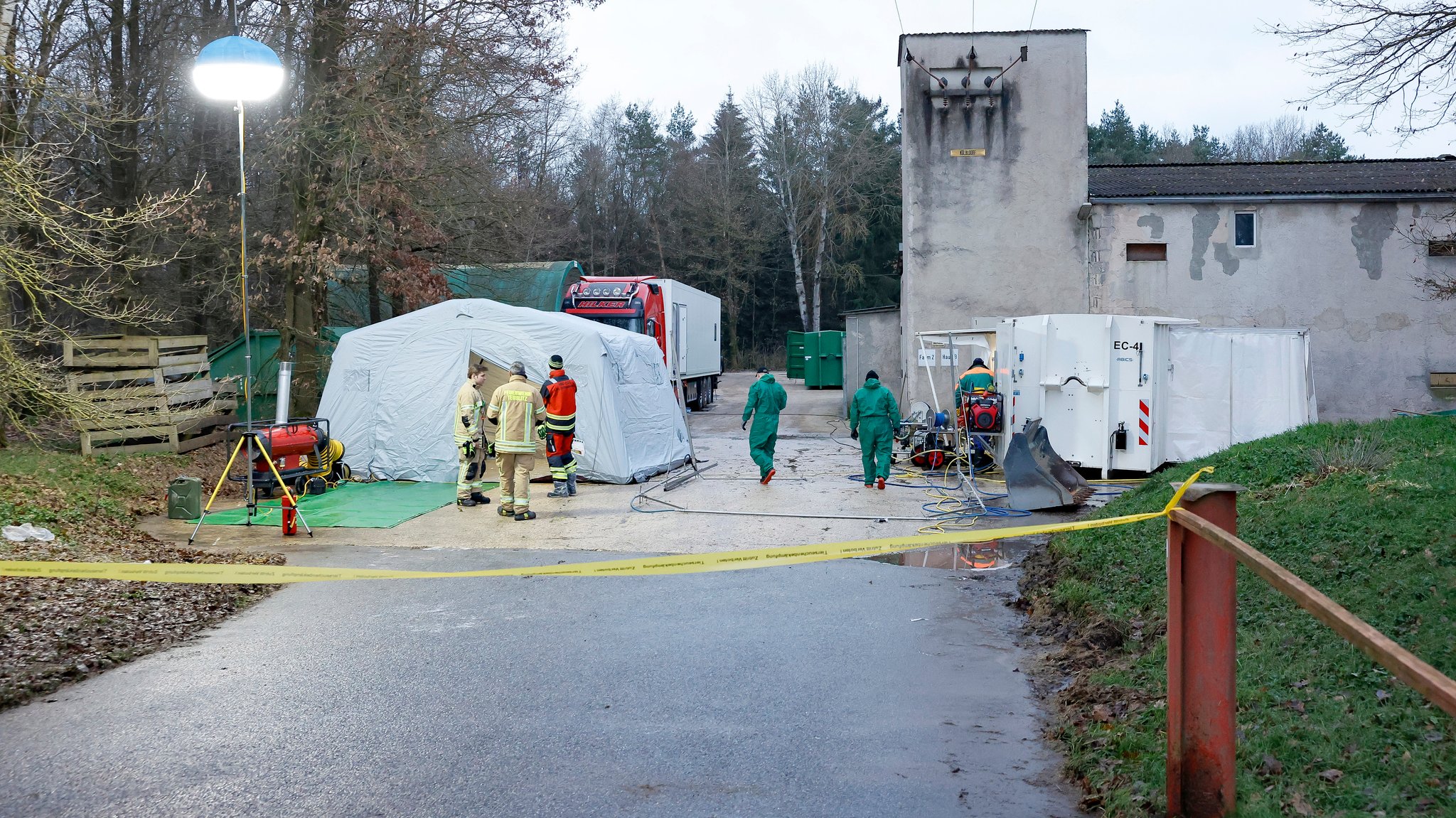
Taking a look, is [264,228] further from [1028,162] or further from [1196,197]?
[1196,197]

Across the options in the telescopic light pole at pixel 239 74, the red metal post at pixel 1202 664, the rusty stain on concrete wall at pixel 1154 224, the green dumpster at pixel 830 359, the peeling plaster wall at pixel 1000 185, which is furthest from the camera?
the green dumpster at pixel 830 359

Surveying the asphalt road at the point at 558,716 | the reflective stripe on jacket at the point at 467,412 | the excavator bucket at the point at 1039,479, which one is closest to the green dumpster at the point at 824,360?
the excavator bucket at the point at 1039,479

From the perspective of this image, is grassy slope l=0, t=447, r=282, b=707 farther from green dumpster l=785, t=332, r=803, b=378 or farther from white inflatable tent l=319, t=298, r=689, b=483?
green dumpster l=785, t=332, r=803, b=378

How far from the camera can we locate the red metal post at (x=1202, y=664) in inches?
154

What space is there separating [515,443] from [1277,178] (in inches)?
735

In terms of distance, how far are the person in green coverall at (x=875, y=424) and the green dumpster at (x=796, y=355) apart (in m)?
31.0

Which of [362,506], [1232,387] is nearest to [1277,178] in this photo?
[1232,387]

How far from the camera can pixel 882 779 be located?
483 cm

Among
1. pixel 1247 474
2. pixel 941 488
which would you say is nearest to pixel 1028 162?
pixel 941 488

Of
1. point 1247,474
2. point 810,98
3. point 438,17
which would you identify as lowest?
point 1247,474

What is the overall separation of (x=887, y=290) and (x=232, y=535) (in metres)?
50.2

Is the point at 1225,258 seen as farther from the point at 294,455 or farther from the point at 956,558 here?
the point at 294,455

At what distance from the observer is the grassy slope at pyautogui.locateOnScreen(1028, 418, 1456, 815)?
13.6 feet

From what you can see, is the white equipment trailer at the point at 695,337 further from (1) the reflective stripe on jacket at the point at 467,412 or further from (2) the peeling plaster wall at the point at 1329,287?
(1) the reflective stripe on jacket at the point at 467,412
